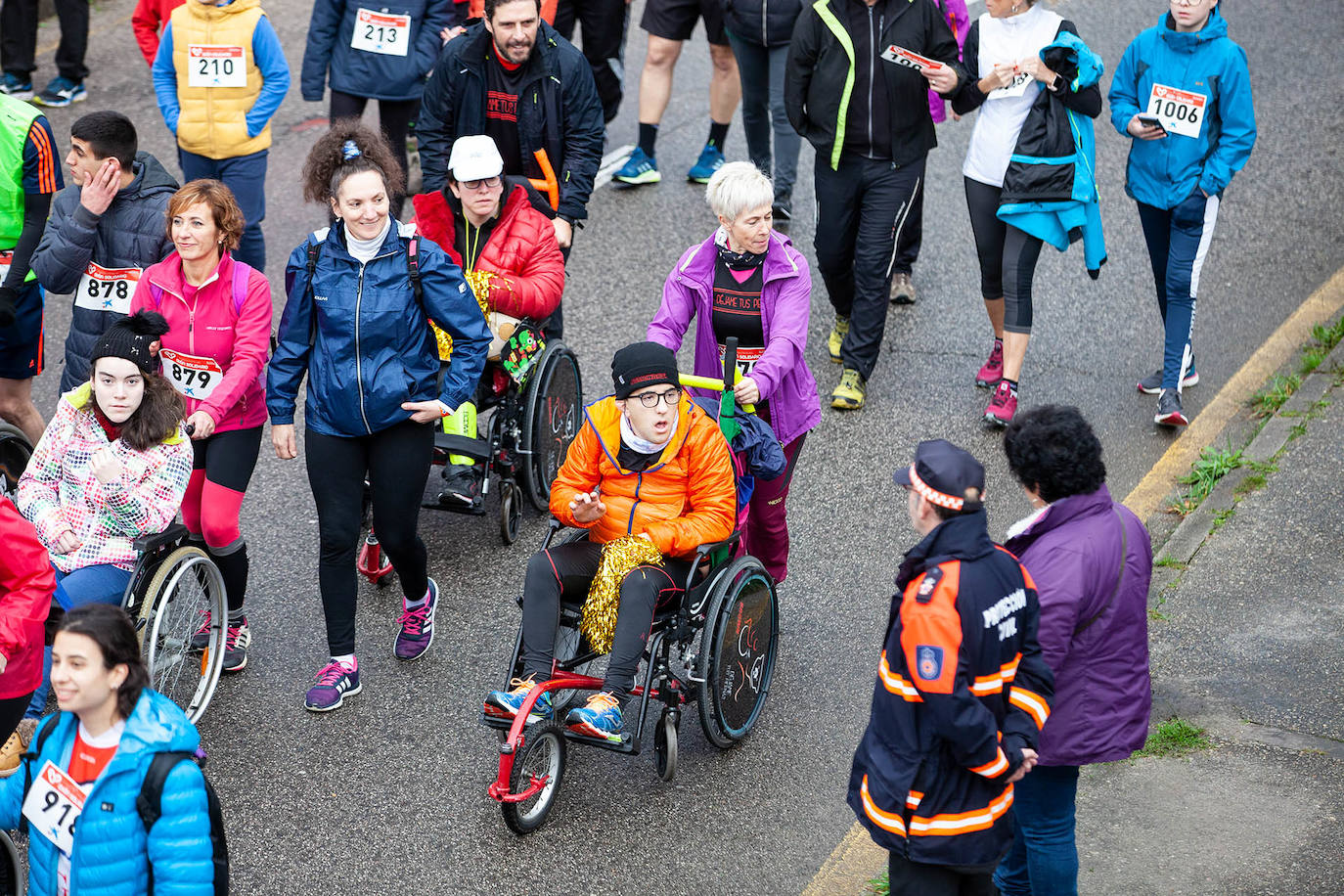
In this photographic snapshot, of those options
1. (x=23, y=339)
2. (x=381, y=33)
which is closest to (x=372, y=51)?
(x=381, y=33)

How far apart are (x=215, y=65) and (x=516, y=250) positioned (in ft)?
8.35

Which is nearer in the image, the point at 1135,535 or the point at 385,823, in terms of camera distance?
the point at 1135,535

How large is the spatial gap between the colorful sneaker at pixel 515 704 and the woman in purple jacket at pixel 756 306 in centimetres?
→ 137

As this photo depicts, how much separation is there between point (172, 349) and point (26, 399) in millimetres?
1607

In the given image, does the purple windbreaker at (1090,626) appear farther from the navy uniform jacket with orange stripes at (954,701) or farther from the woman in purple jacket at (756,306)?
the woman in purple jacket at (756,306)

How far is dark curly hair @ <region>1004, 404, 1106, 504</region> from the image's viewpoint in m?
3.99

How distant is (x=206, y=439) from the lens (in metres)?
5.76

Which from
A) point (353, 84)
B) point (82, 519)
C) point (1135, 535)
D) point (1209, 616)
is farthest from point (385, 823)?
point (353, 84)

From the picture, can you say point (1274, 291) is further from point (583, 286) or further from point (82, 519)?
point (82, 519)

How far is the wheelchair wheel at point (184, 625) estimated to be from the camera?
519cm

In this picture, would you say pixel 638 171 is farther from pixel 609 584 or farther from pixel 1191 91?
pixel 609 584

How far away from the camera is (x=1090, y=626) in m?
4.09

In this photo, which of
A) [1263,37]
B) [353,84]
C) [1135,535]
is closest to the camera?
[1135,535]

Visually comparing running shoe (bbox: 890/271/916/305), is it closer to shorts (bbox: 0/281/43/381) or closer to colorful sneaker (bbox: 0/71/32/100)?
shorts (bbox: 0/281/43/381)
